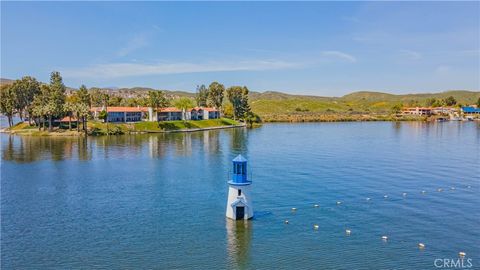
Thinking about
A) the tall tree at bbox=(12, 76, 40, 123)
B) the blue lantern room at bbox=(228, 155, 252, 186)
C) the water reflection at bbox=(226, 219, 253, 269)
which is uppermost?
the tall tree at bbox=(12, 76, 40, 123)

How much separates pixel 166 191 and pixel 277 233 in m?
21.9

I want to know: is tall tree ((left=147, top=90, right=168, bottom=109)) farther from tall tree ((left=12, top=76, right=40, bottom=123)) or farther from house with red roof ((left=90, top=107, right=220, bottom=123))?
tall tree ((left=12, top=76, right=40, bottom=123))

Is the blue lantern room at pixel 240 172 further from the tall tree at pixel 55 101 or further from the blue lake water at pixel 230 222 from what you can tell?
the tall tree at pixel 55 101

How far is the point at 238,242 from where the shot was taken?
35656mm

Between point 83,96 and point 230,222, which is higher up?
point 83,96

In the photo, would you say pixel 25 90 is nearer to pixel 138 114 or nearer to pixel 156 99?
pixel 138 114

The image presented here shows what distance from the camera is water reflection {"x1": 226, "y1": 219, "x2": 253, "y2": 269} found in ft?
105

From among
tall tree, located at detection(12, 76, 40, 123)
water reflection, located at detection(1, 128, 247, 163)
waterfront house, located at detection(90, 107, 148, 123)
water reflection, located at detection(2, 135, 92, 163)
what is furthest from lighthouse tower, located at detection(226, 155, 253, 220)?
tall tree, located at detection(12, 76, 40, 123)

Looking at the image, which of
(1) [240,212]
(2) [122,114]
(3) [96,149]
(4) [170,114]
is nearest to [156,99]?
(2) [122,114]

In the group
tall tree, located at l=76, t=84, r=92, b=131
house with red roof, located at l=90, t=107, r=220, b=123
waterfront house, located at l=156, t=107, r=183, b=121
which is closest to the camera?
tall tree, located at l=76, t=84, r=92, b=131

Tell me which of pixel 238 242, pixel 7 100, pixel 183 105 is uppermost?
pixel 7 100

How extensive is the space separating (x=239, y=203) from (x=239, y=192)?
1244 mm

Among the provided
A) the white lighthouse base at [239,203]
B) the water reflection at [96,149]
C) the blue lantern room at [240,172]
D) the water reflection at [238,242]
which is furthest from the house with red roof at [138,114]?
the water reflection at [238,242]

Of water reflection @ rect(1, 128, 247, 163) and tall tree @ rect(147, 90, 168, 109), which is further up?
tall tree @ rect(147, 90, 168, 109)
